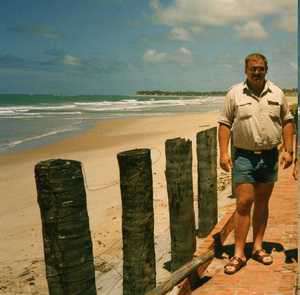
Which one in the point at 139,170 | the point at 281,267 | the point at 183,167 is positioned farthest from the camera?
the point at 183,167

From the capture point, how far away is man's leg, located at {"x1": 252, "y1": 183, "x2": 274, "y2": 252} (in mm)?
4504

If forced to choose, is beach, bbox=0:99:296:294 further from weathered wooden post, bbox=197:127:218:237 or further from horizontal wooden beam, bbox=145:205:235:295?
horizontal wooden beam, bbox=145:205:235:295

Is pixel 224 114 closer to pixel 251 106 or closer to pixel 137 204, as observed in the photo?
pixel 251 106

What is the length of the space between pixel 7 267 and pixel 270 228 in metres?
3.74

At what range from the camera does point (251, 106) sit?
4219 millimetres

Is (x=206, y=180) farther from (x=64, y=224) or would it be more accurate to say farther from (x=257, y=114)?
(x=64, y=224)

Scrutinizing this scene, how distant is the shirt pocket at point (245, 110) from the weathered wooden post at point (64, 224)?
1.84m

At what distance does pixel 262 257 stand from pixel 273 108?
4.75 ft

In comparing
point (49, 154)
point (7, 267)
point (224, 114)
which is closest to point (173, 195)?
point (224, 114)

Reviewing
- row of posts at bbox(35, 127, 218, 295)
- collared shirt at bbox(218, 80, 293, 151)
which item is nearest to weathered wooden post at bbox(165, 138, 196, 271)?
row of posts at bbox(35, 127, 218, 295)

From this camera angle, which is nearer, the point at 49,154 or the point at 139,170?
the point at 139,170

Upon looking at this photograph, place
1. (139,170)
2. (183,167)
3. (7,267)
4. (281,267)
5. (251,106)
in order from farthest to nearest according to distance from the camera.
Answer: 1. (7,267)
2. (183,167)
3. (281,267)
4. (251,106)
5. (139,170)

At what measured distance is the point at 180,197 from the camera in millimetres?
5145

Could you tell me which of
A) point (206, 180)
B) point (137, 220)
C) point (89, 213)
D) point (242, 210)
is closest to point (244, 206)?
point (242, 210)
